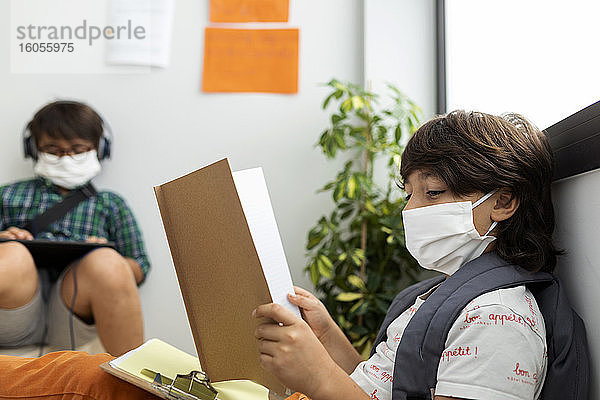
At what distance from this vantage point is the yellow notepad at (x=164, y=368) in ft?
2.68

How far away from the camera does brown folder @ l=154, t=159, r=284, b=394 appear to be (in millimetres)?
778

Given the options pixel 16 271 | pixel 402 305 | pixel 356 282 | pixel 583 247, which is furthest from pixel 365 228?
pixel 583 247

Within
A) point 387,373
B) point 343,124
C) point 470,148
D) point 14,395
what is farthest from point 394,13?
point 14,395

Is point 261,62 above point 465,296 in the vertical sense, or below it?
above

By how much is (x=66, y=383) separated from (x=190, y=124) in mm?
1360

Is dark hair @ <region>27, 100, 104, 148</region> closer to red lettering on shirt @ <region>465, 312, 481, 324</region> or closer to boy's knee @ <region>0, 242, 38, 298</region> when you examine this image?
boy's knee @ <region>0, 242, 38, 298</region>

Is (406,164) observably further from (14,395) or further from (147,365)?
(14,395)

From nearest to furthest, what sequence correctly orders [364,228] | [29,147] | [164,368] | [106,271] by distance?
1. [164,368]
2. [106,271]
3. [364,228]
4. [29,147]

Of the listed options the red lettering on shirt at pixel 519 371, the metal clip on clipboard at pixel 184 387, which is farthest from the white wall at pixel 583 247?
the metal clip on clipboard at pixel 184 387

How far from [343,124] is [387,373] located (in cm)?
119

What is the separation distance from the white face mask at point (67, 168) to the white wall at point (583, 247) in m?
1.48

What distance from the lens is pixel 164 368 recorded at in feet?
3.03

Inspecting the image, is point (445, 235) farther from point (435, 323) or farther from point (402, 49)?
point (402, 49)

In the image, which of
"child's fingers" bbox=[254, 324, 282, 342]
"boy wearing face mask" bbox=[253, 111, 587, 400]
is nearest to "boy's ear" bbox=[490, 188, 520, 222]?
"boy wearing face mask" bbox=[253, 111, 587, 400]
